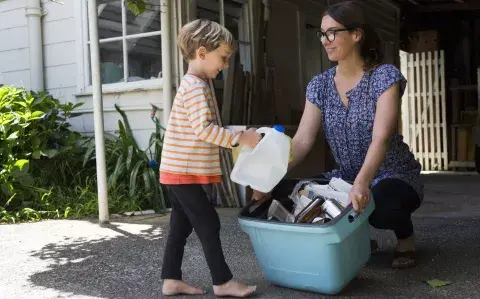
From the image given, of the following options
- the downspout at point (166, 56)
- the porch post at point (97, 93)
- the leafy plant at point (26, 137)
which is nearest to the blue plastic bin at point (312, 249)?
the porch post at point (97, 93)

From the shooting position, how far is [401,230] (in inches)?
128

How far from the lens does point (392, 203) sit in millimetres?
3057

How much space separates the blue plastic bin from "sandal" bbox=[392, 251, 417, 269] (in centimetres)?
38

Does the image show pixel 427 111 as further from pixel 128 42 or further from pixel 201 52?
pixel 201 52

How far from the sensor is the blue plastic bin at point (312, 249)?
103 inches

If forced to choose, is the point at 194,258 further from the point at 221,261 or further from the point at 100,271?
the point at 221,261

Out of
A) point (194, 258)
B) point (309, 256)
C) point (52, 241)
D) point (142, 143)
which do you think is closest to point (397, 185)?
point (309, 256)

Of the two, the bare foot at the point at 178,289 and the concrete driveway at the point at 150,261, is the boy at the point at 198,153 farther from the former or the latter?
the concrete driveway at the point at 150,261

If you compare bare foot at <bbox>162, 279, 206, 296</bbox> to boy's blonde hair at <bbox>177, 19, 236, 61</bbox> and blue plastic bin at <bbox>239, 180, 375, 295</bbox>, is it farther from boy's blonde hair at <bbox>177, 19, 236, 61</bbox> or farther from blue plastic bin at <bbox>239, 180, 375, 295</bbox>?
boy's blonde hair at <bbox>177, 19, 236, 61</bbox>

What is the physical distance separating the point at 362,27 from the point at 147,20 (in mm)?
3710

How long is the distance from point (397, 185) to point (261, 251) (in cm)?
83

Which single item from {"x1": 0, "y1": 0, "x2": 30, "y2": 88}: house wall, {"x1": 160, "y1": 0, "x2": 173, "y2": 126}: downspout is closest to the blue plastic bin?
{"x1": 160, "y1": 0, "x2": 173, "y2": 126}: downspout

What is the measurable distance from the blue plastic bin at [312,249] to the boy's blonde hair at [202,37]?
0.84 m

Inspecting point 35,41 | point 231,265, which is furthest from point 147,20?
point 231,265
